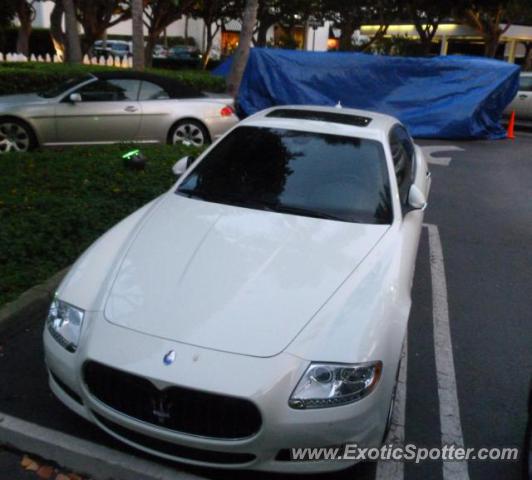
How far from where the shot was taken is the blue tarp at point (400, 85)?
13.9 meters

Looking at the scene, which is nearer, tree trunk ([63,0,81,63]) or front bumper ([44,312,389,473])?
front bumper ([44,312,389,473])

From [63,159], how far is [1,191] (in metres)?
1.72

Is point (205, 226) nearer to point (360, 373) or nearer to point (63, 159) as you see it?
point (360, 373)

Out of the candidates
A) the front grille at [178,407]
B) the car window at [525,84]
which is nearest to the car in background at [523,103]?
the car window at [525,84]

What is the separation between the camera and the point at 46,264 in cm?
483

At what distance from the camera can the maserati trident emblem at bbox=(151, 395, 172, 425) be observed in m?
2.71

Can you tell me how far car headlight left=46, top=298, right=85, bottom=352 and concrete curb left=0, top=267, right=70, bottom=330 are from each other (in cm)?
103

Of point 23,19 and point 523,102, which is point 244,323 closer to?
point 523,102

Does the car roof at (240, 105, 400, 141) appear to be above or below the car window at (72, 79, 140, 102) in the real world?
above

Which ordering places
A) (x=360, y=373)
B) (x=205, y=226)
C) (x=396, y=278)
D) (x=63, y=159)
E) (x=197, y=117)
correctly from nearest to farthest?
(x=360, y=373), (x=396, y=278), (x=205, y=226), (x=63, y=159), (x=197, y=117)

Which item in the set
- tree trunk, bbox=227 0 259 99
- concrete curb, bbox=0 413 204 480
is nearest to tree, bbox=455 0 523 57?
tree trunk, bbox=227 0 259 99

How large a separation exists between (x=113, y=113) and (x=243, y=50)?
5394 mm

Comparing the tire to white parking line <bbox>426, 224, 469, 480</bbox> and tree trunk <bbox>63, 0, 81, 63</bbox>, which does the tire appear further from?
tree trunk <bbox>63, 0, 81, 63</bbox>

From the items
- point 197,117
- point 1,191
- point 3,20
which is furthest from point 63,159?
point 3,20
